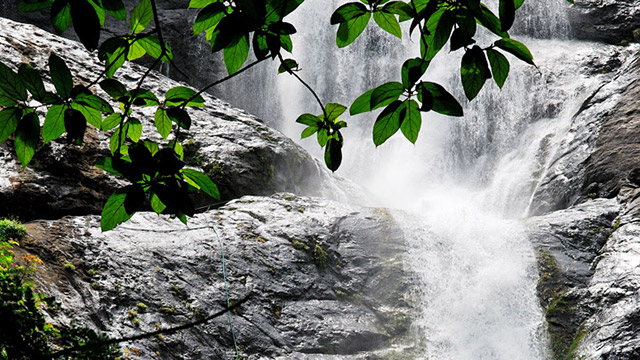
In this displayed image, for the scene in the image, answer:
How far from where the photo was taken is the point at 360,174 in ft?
45.8

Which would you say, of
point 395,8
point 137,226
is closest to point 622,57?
point 137,226

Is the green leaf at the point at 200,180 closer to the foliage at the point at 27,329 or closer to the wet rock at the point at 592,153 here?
the foliage at the point at 27,329

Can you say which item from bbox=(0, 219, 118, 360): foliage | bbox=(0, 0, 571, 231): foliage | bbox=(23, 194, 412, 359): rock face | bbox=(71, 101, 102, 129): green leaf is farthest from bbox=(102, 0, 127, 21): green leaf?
bbox=(23, 194, 412, 359): rock face

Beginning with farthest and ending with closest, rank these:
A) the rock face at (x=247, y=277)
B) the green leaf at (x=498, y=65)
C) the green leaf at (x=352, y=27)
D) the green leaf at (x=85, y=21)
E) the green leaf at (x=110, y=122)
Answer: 1. the rock face at (x=247, y=277)
2. the green leaf at (x=110, y=122)
3. the green leaf at (x=352, y=27)
4. the green leaf at (x=498, y=65)
5. the green leaf at (x=85, y=21)

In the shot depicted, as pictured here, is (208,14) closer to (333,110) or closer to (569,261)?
(333,110)

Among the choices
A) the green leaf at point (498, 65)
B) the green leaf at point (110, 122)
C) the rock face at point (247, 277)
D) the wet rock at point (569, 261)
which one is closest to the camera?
the green leaf at point (498, 65)

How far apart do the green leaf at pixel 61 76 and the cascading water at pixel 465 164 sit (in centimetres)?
511

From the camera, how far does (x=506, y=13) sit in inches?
34.8

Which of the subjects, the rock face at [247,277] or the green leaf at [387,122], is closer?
the green leaf at [387,122]

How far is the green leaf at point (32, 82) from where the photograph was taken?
35.5 inches

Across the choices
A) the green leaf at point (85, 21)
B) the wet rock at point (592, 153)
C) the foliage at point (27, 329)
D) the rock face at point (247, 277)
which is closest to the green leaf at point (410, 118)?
the green leaf at point (85, 21)

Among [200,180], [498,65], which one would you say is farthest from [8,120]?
[498,65]

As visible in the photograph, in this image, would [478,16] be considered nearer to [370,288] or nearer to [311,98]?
[370,288]

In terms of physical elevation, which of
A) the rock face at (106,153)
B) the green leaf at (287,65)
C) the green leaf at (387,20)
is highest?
the green leaf at (387,20)
